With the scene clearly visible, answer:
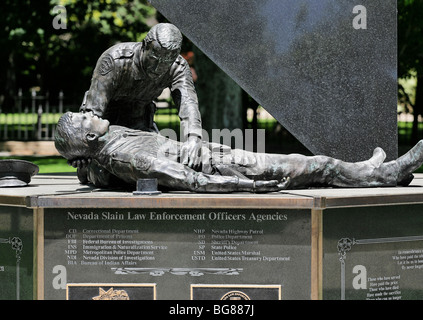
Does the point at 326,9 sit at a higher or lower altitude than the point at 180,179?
higher

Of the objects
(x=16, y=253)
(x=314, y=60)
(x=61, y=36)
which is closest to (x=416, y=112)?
(x=314, y=60)

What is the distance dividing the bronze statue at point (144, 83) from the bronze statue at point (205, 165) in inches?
7.1

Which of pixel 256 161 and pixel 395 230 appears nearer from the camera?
pixel 395 230

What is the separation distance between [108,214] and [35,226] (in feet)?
1.71

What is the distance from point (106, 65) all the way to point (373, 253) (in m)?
2.60

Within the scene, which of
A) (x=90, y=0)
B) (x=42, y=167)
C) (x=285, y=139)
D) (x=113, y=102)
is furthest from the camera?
(x=285, y=139)

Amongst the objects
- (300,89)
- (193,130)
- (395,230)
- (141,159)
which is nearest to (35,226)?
(141,159)

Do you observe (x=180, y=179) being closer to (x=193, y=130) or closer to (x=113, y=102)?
(x=193, y=130)

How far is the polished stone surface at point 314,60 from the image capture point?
266 inches

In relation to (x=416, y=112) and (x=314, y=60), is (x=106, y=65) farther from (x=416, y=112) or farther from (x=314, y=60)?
(x=416, y=112)

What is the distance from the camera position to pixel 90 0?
17.2 metres

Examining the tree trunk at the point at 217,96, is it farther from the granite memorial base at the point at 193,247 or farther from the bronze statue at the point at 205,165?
the granite memorial base at the point at 193,247

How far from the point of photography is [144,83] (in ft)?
18.6

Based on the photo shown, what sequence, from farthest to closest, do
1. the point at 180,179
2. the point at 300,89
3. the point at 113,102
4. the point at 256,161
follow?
1. the point at 300,89
2. the point at 113,102
3. the point at 256,161
4. the point at 180,179
